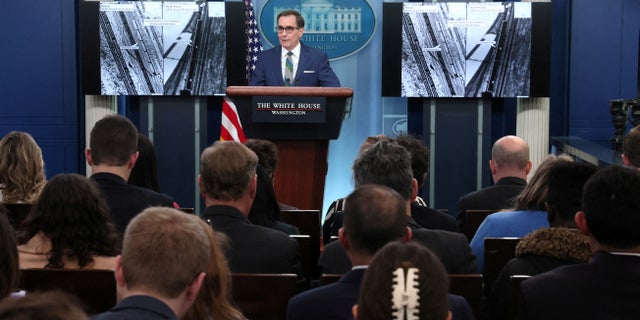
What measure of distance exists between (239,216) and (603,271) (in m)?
1.39

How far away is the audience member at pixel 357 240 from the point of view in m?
2.36

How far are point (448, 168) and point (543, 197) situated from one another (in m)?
4.93

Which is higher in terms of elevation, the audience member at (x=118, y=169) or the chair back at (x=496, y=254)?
the audience member at (x=118, y=169)

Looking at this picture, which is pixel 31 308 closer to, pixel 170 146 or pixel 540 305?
pixel 540 305

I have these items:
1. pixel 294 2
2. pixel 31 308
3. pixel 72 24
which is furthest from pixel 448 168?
pixel 31 308

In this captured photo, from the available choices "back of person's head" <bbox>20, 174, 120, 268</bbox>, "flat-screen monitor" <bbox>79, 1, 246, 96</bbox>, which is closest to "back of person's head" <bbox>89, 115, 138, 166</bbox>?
"back of person's head" <bbox>20, 174, 120, 268</bbox>

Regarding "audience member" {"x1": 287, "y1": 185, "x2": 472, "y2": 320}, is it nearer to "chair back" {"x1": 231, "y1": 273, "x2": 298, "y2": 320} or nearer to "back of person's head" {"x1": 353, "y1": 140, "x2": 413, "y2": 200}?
"chair back" {"x1": 231, "y1": 273, "x2": 298, "y2": 320}

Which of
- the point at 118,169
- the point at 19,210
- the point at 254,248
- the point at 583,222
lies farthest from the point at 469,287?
the point at 19,210

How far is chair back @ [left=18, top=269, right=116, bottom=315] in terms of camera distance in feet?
8.98

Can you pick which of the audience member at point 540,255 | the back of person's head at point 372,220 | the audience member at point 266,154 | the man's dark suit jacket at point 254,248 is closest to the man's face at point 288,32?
the audience member at point 266,154

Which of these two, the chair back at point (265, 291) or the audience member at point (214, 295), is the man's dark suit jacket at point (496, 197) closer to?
the chair back at point (265, 291)

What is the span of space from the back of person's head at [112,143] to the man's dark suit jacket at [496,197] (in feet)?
5.67

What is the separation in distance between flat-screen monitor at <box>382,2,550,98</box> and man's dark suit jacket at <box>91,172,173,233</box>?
4.81 m

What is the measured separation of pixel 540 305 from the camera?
250 cm
